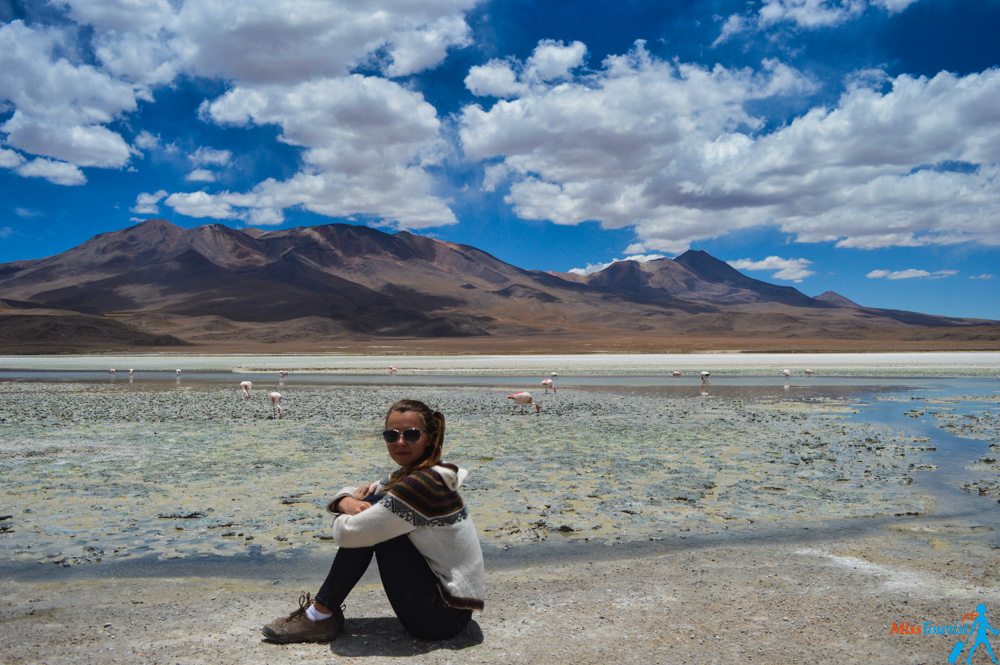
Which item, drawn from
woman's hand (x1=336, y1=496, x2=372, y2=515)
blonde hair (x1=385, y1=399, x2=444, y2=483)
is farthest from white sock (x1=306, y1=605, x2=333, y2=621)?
blonde hair (x1=385, y1=399, x2=444, y2=483)

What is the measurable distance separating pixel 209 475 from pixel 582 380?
99.4ft

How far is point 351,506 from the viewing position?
4.84 metres

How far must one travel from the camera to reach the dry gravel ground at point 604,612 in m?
4.83

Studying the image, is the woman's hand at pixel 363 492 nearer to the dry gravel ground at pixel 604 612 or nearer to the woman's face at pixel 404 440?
the woman's face at pixel 404 440

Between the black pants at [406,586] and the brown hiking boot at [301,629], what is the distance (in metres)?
0.15

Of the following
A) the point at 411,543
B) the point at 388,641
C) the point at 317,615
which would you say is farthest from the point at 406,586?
the point at 317,615

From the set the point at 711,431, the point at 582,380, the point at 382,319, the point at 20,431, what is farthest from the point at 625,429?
the point at 382,319

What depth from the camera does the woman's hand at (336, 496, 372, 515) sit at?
481 centimetres

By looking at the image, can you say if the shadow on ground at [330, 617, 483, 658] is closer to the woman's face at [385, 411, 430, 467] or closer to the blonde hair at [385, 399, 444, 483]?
the blonde hair at [385, 399, 444, 483]

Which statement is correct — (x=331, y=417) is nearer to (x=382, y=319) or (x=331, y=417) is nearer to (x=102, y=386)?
(x=102, y=386)

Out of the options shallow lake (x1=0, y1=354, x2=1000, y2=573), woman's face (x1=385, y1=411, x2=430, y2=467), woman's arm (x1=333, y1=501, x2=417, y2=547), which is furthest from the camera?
shallow lake (x1=0, y1=354, x2=1000, y2=573)

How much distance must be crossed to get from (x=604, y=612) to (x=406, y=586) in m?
1.60

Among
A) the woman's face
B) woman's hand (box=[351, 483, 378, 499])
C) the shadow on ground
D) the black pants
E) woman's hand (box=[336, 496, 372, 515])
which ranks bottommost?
the shadow on ground

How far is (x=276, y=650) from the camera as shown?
16.1 ft
